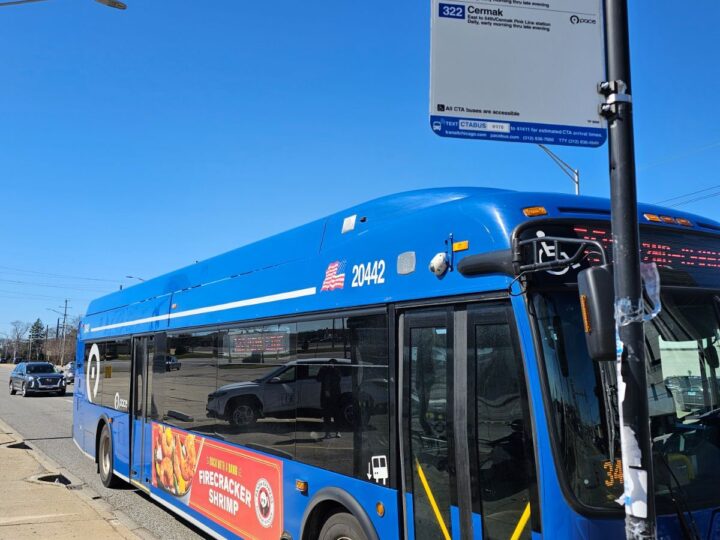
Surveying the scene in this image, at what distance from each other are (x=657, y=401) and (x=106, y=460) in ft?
31.0

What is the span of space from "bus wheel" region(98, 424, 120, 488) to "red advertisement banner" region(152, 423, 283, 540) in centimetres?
215

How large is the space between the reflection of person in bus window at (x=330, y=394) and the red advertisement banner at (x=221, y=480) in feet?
2.84

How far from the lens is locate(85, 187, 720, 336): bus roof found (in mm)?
3369

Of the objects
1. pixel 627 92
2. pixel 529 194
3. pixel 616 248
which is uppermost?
pixel 627 92

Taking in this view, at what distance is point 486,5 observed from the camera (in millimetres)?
3094

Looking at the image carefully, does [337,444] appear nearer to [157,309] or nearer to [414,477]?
[414,477]

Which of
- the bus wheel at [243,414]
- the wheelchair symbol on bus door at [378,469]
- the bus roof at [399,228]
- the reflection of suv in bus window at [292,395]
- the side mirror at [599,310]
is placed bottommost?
the wheelchair symbol on bus door at [378,469]

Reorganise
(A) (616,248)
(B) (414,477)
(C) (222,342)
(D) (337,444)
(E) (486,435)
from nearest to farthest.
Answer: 1. (A) (616,248)
2. (E) (486,435)
3. (B) (414,477)
4. (D) (337,444)
5. (C) (222,342)

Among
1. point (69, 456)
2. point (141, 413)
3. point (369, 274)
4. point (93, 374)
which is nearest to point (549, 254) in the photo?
point (369, 274)

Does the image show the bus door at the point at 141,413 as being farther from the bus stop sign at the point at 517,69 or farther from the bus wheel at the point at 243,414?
the bus stop sign at the point at 517,69

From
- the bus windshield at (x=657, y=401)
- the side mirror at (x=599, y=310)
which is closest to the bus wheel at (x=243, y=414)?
the bus windshield at (x=657, y=401)

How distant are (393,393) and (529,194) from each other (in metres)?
1.48

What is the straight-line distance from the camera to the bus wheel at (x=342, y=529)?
13.7 ft

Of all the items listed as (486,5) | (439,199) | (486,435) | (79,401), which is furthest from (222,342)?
(79,401)
